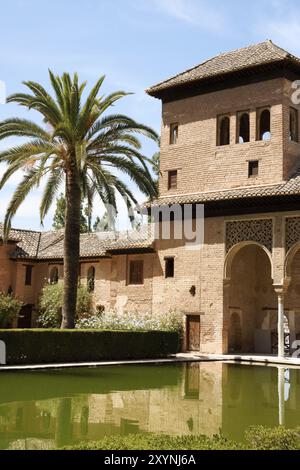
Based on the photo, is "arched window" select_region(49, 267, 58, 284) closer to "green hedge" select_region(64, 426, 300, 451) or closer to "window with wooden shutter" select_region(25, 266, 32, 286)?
"window with wooden shutter" select_region(25, 266, 32, 286)

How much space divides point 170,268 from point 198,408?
1533 centimetres

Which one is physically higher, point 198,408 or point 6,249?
point 6,249

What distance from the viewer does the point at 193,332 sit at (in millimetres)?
25594

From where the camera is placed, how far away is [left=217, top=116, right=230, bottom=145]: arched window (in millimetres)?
26406

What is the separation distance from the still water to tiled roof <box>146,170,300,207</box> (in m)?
7.02

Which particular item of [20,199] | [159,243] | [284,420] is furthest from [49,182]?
[284,420]

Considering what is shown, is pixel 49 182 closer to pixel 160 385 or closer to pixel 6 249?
pixel 160 385

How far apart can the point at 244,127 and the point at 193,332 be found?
29.3ft

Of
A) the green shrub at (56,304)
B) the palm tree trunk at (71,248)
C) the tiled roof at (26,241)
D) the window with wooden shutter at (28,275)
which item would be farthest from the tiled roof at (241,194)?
the window with wooden shutter at (28,275)

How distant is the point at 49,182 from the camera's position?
2108 centimetres

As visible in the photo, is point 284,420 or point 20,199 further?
point 20,199

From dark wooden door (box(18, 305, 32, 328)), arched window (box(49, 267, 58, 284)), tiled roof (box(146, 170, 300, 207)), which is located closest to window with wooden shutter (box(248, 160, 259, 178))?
tiled roof (box(146, 170, 300, 207))

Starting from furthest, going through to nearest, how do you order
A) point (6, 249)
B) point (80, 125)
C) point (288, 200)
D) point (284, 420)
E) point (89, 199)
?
point (6, 249), point (288, 200), point (89, 199), point (80, 125), point (284, 420)

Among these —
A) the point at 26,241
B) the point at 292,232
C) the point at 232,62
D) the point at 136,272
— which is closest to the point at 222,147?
the point at 232,62
